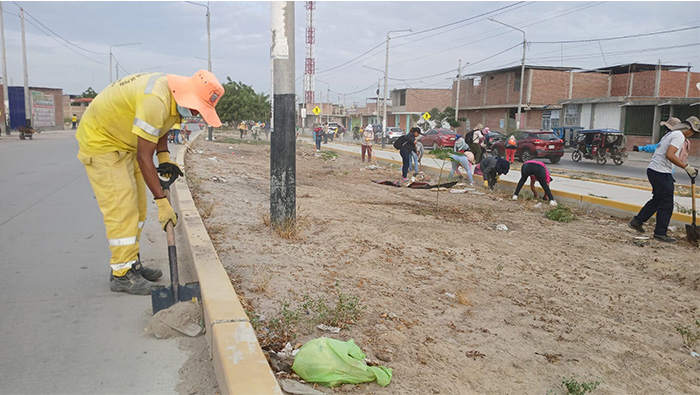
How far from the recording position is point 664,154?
7.05 m

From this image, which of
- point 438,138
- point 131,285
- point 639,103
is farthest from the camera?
point 438,138

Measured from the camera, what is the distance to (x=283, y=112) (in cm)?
591

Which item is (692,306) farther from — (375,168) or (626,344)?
(375,168)

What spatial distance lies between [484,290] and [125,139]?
330 centimetres

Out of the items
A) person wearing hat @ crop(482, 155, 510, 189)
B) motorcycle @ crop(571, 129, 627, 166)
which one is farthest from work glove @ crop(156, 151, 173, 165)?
motorcycle @ crop(571, 129, 627, 166)

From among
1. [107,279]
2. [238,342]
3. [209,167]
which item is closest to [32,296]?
[107,279]

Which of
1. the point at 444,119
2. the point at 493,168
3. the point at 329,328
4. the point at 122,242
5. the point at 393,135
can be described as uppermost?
the point at 444,119

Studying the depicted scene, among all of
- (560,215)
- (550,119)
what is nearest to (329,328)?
(560,215)

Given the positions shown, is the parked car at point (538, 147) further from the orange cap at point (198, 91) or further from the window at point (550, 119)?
the orange cap at point (198, 91)

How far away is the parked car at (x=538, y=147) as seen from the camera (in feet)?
73.2

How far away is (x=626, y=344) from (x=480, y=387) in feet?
4.75

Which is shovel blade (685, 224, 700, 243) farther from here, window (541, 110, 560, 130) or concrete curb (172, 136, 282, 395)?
window (541, 110, 560, 130)

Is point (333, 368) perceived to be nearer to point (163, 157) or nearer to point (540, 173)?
point (163, 157)

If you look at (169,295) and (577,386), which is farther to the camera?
(169,295)
